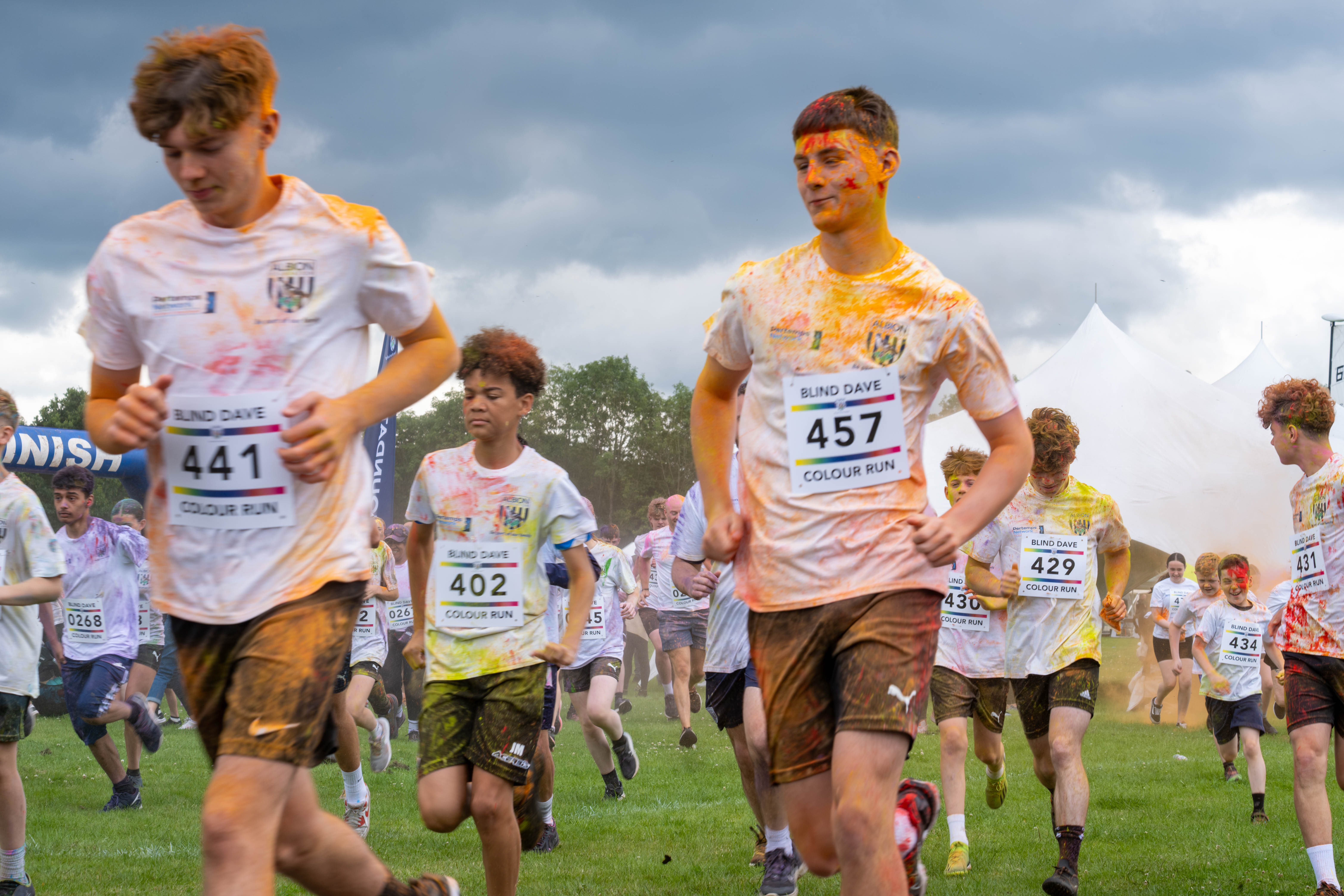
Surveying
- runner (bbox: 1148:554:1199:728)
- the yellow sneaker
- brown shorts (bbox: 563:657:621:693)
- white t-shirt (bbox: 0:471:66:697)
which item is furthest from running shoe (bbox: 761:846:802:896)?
runner (bbox: 1148:554:1199:728)

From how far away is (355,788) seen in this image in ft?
26.5

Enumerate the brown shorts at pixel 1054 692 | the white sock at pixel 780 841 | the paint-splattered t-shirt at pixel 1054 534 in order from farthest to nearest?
the paint-splattered t-shirt at pixel 1054 534 < the brown shorts at pixel 1054 692 < the white sock at pixel 780 841

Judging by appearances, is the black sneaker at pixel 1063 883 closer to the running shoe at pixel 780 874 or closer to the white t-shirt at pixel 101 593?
the running shoe at pixel 780 874

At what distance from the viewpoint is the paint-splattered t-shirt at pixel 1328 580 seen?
6180 millimetres

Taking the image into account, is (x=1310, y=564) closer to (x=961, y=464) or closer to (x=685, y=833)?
(x=961, y=464)

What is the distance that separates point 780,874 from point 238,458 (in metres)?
4.29

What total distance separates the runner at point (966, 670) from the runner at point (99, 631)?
19.8 ft

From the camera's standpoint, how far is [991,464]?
3629 millimetres

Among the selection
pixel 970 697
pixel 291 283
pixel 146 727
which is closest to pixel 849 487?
pixel 291 283

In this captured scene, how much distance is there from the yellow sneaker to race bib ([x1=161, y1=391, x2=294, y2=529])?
5339 millimetres

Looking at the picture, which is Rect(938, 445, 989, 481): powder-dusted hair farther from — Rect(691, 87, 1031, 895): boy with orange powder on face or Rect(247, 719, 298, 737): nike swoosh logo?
Rect(247, 719, 298, 737): nike swoosh logo

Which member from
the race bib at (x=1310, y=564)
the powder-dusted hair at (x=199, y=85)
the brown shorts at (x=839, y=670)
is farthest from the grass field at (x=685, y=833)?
the powder-dusted hair at (x=199, y=85)

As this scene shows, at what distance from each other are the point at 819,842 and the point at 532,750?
1.78m

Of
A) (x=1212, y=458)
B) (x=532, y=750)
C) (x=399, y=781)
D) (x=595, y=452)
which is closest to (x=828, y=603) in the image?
(x=532, y=750)
